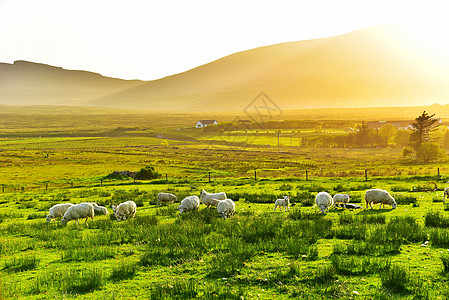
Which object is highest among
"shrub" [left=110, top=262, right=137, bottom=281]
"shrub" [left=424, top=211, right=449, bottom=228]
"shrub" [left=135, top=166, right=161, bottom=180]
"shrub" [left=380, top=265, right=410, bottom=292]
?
"shrub" [left=380, top=265, right=410, bottom=292]

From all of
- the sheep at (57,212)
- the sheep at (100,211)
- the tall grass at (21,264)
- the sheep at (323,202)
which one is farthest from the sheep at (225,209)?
the sheep at (57,212)

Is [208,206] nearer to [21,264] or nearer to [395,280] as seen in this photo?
[21,264]

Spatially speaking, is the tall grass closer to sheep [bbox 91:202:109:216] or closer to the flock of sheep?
the flock of sheep

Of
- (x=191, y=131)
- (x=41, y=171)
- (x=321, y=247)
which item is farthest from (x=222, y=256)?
(x=191, y=131)

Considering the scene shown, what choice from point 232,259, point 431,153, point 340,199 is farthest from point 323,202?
point 431,153

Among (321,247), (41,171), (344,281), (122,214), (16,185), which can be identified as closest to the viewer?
(344,281)

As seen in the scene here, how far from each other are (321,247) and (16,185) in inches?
1920

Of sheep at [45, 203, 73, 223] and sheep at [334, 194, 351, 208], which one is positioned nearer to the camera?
sheep at [45, 203, 73, 223]

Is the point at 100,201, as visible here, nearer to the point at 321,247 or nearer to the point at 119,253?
the point at 119,253

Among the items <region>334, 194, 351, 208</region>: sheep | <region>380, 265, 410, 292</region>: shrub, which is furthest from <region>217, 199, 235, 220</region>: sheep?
<region>380, 265, 410, 292</region>: shrub

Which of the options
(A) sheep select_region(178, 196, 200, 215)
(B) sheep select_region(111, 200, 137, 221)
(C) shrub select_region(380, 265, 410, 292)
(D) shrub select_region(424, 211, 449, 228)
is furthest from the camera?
(A) sheep select_region(178, 196, 200, 215)

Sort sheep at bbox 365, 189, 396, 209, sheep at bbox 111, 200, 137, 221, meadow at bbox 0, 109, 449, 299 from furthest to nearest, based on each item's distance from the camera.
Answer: sheep at bbox 111, 200, 137, 221, sheep at bbox 365, 189, 396, 209, meadow at bbox 0, 109, 449, 299

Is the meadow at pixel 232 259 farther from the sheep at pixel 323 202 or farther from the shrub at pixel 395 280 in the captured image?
the sheep at pixel 323 202

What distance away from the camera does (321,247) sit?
11828 millimetres
